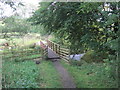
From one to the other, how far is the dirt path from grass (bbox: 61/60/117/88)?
5 centimetres

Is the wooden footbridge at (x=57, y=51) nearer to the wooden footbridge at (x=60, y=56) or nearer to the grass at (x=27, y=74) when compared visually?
the wooden footbridge at (x=60, y=56)

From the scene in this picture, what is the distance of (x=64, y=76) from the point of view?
151cm

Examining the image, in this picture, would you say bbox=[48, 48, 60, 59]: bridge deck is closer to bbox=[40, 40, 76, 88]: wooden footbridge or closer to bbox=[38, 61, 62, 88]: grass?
bbox=[40, 40, 76, 88]: wooden footbridge

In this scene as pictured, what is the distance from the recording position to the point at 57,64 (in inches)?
62.2

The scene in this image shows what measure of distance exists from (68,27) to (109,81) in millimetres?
674

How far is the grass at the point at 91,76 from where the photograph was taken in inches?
55.0

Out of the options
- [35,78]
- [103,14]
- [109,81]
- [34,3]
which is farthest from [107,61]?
[34,3]

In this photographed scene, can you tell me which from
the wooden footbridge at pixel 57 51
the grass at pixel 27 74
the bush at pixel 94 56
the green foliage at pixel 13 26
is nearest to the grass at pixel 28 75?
the grass at pixel 27 74

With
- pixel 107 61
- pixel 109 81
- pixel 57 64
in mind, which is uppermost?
pixel 107 61

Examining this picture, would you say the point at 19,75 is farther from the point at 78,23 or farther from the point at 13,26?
the point at 78,23

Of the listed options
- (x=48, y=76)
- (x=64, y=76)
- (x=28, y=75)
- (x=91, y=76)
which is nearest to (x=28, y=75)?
(x=28, y=75)

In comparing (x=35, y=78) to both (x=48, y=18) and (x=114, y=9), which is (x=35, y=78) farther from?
(x=114, y=9)

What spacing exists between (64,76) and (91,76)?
29cm

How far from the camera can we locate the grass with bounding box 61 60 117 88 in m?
1.40
